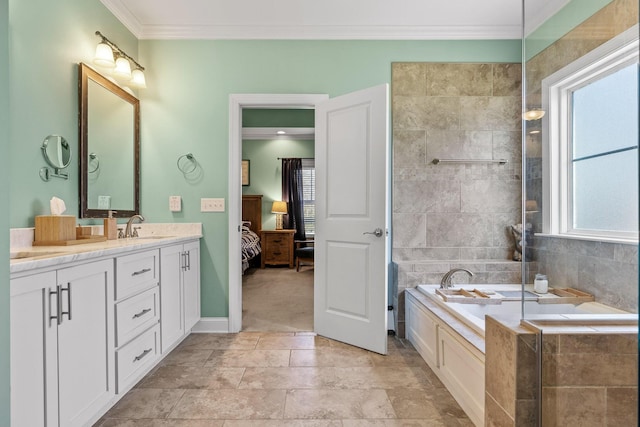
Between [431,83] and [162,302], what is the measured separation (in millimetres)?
2715

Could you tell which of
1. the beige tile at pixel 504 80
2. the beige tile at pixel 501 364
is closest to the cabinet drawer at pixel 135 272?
the beige tile at pixel 501 364

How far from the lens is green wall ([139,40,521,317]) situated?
109 inches

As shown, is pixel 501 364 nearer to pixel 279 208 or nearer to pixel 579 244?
pixel 579 244

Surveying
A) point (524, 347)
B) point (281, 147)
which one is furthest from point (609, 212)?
point (281, 147)

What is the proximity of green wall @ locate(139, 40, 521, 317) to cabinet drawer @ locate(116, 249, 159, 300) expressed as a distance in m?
0.86

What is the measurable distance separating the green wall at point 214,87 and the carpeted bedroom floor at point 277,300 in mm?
491

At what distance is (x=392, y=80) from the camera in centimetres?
280

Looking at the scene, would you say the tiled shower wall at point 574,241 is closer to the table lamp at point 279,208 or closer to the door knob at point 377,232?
the door knob at point 377,232

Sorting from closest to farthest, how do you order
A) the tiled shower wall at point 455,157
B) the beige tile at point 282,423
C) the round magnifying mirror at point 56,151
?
the beige tile at point 282,423
the round magnifying mirror at point 56,151
the tiled shower wall at point 455,157

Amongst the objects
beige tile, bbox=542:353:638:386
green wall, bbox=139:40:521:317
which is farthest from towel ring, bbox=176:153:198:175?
beige tile, bbox=542:353:638:386

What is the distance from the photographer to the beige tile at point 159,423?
5.06 ft

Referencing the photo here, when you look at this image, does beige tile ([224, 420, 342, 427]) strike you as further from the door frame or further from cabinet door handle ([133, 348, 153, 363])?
the door frame

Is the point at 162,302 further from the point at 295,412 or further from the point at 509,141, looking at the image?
the point at 509,141

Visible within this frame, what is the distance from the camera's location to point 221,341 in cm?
257
